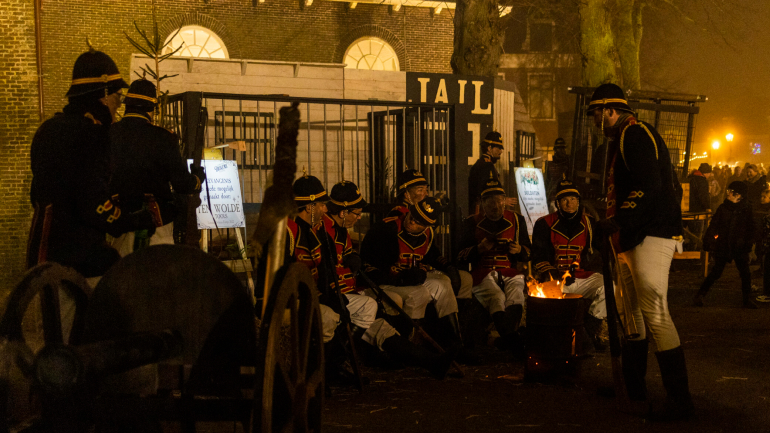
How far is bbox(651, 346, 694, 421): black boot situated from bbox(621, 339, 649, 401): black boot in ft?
0.97

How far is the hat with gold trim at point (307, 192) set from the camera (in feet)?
19.7

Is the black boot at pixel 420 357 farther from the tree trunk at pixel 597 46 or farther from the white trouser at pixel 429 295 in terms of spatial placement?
the tree trunk at pixel 597 46

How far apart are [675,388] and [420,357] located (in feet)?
6.21

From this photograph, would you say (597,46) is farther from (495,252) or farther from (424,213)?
(424,213)

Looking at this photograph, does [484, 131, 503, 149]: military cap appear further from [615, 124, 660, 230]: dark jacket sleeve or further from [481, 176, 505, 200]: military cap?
[615, 124, 660, 230]: dark jacket sleeve

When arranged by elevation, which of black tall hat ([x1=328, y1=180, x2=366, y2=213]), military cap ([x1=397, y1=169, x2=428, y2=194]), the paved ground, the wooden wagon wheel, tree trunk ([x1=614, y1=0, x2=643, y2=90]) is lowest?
the paved ground

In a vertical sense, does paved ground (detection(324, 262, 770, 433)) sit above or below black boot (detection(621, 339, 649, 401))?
below

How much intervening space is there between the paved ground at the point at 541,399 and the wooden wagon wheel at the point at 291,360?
1389 mm

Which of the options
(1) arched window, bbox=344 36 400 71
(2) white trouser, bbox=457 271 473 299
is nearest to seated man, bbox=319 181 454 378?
(2) white trouser, bbox=457 271 473 299

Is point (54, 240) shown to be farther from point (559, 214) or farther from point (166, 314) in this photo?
point (559, 214)

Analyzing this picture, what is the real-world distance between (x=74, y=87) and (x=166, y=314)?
152 centimetres

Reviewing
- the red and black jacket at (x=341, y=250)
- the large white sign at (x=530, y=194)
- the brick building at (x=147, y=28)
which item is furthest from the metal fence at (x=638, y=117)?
the brick building at (x=147, y=28)

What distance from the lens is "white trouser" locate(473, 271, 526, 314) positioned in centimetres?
729

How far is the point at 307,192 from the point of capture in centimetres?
602
